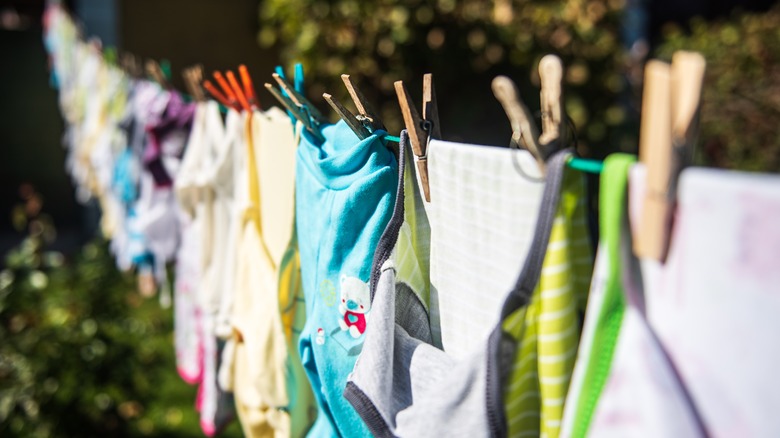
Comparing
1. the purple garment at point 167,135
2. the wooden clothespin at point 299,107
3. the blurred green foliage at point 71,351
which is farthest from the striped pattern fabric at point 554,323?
the blurred green foliage at point 71,351

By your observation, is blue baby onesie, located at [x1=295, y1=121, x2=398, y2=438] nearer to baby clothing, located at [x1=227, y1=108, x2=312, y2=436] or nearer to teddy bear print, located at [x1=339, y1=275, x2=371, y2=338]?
teddy bear print, located at [x1=339, y1=275, x2=371, y2=338]

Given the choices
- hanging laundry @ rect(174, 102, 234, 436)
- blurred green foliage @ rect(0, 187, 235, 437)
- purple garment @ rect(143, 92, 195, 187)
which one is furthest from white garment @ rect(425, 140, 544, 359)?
blurred green foliage @ rect(0, 187, 235, 437)

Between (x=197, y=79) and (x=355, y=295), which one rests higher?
(x=197, y=79)

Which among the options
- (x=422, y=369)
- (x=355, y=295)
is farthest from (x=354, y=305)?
(x=422, y=369)

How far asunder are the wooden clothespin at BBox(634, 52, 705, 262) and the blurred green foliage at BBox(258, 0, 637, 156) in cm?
287

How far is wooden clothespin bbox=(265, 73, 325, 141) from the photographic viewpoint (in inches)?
45.3

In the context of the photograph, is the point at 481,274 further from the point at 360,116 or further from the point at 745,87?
the point at 745,87

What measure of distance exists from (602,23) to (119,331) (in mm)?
2788

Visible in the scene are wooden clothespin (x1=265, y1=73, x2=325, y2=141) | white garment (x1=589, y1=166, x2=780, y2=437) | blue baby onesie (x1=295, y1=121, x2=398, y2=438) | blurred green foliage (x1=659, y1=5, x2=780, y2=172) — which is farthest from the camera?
blurred green foliage (x1=659, y1=5, x2=780, y2=172)

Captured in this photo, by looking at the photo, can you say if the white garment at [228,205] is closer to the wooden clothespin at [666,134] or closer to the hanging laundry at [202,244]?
the hanging laundry at [202,244]

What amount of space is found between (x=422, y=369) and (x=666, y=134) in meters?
0.44

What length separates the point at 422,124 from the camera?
36.6 inches

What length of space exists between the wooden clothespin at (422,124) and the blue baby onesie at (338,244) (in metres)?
0.09

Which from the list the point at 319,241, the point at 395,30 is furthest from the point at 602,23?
the point at 319,241
